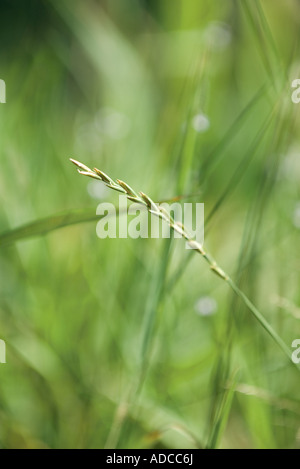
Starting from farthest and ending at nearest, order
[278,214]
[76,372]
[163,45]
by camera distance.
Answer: [163,45]
[278,214]
[76,372]

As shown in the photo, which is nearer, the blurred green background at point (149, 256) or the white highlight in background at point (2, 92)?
the blurred green background at point (149, 256)

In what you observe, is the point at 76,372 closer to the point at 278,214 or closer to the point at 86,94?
the point at 278,214

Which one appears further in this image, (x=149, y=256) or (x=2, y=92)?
(x=2, y=92)

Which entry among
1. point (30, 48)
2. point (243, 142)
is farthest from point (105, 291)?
point (30, 48)

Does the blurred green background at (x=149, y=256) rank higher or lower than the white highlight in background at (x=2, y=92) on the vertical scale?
lower

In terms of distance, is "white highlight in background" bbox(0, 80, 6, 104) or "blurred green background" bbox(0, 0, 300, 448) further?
"white highlight in background" bbox(0, 80, 6, 104)

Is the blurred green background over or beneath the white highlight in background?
beneath

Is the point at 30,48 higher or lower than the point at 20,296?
higher

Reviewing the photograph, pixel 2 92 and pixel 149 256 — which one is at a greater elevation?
pixel 2 92
